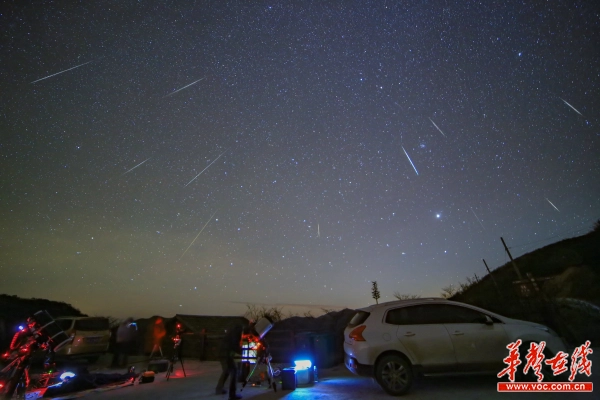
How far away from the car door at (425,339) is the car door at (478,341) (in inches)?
6.2

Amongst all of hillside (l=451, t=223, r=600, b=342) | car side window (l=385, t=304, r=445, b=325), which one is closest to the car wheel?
car side window (l=385, t=304, r=445, b=325)

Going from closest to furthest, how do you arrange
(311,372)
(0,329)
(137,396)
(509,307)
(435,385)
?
1. (435,385)
2. (137,396)
3. (311,372)
4. (509,307)
5. (0,329)

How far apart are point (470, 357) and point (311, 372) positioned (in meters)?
3.87

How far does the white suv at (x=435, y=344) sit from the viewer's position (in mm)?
6621

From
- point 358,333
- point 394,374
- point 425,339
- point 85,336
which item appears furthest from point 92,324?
point 425,339

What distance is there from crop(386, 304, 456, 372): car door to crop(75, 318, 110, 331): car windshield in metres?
12.7

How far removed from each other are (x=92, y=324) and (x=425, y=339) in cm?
1347

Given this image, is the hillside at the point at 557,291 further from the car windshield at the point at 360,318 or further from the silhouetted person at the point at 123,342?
the silhouetted person at the point at 123,342

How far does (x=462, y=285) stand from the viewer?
22.1m

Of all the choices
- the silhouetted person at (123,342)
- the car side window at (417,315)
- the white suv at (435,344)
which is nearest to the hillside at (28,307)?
the silhouetted person at (123,342)

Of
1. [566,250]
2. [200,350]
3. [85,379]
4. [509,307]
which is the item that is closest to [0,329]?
[200,350]

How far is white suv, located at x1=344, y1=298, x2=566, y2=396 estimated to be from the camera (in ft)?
21.7

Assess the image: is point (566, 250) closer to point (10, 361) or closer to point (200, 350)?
point (200, 350)

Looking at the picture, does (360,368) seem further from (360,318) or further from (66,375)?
(66,375)
